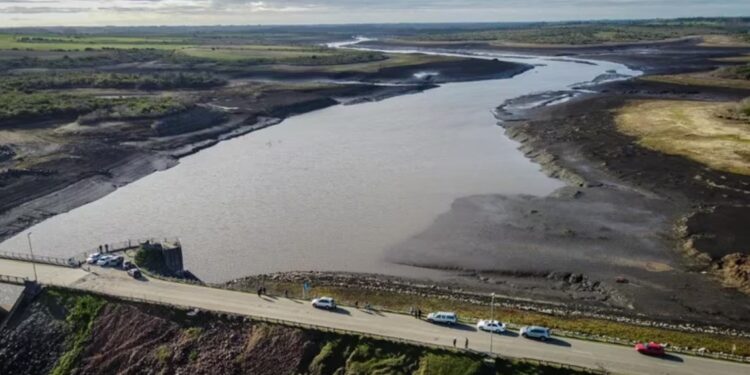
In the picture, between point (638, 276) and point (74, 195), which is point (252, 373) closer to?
point (638, 276)

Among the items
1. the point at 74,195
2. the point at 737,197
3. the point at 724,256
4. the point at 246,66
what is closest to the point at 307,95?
the point at 246,66

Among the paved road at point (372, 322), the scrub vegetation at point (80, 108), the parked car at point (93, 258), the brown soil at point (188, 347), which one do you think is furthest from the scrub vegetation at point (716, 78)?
the parked car at point (93, 258)

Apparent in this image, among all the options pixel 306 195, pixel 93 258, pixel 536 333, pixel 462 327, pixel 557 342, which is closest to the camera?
pixel 557 342

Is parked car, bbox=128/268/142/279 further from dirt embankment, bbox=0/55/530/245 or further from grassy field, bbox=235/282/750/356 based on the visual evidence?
dirt embankment, bbox=0/55/530/245

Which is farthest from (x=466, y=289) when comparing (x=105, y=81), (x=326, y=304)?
(x=105, y=81)

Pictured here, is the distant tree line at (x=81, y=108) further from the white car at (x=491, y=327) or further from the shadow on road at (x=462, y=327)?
the white car at (x=491, y=327)

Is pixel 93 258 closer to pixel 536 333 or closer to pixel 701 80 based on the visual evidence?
pixel 536 333
